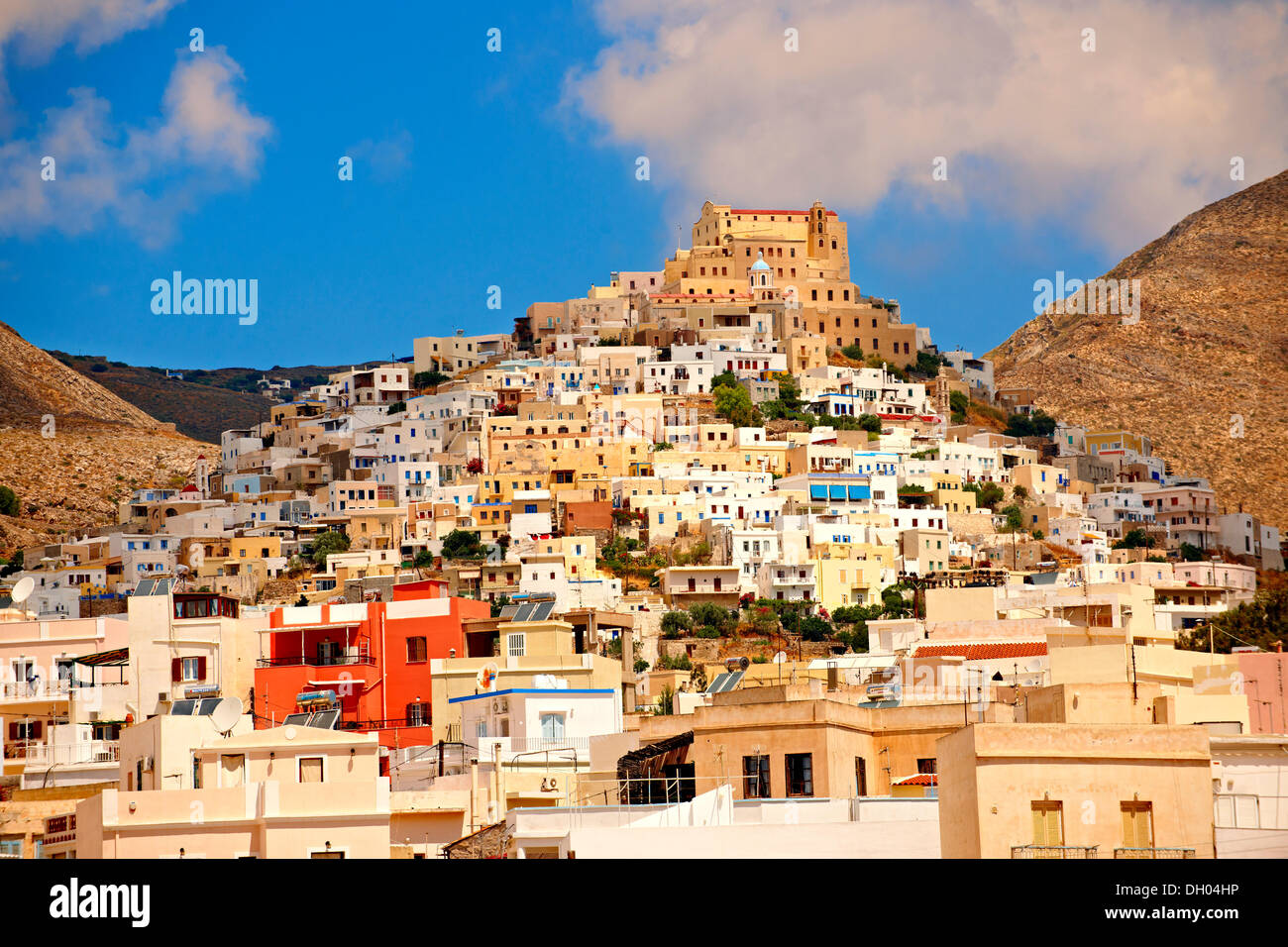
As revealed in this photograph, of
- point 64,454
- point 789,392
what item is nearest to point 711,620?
point 789,392

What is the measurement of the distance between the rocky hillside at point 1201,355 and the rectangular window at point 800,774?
85440 millimetres

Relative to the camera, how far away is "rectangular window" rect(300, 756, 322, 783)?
21.5 meters

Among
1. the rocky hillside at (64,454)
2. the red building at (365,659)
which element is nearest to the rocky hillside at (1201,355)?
the rocky hillside at (64,454)

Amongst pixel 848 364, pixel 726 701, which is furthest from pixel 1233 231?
pixel 726 701

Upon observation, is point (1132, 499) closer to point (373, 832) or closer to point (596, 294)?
point (596, 294)

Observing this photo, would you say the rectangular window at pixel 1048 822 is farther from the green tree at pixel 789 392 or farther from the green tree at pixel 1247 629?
the green tree at pixel 789 392

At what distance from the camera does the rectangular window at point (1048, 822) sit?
559 inches

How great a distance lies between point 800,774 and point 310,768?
223 inches

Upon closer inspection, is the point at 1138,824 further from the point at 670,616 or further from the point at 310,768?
the point at 670,616

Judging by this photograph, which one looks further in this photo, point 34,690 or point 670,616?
point 670,616

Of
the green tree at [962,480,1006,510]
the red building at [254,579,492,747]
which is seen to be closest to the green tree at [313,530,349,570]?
the green tree at [962,480,1006,510]

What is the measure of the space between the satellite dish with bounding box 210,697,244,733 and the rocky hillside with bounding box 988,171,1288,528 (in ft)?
289

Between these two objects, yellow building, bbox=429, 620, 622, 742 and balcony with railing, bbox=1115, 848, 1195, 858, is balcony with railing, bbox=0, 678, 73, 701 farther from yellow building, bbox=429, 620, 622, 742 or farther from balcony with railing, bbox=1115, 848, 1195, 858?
balcony with railing, bbox=1115, 848, 1195, 858

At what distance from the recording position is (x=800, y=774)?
22.4 metres
